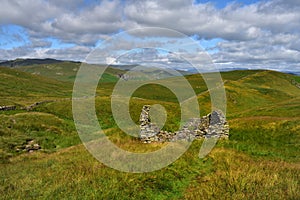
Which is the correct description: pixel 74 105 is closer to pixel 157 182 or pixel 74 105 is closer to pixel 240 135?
pixel 240 135

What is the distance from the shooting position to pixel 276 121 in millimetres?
33469

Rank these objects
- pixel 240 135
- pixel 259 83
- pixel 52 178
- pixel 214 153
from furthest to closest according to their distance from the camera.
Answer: pixel 259 83 < pixel 240 135 < pixel 214 153 < pixel 52 178

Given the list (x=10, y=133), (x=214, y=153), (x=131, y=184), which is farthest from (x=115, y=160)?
(x=10, y=133)

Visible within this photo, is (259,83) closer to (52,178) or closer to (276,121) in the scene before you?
(276,121)

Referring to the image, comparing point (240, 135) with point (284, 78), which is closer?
point (240, 135)

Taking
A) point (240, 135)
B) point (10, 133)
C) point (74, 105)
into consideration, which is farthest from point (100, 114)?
point (240, 135)

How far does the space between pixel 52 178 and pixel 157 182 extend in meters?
4.60

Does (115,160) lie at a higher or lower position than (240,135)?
higher

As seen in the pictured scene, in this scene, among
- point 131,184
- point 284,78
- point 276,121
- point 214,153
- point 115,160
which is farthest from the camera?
point 284,78

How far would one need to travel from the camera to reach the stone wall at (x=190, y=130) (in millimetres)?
21672

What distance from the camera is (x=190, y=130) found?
75.4 ft

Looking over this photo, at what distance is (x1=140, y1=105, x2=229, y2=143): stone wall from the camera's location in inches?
853

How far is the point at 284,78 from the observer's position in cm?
14075

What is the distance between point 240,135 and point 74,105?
3779 cm
